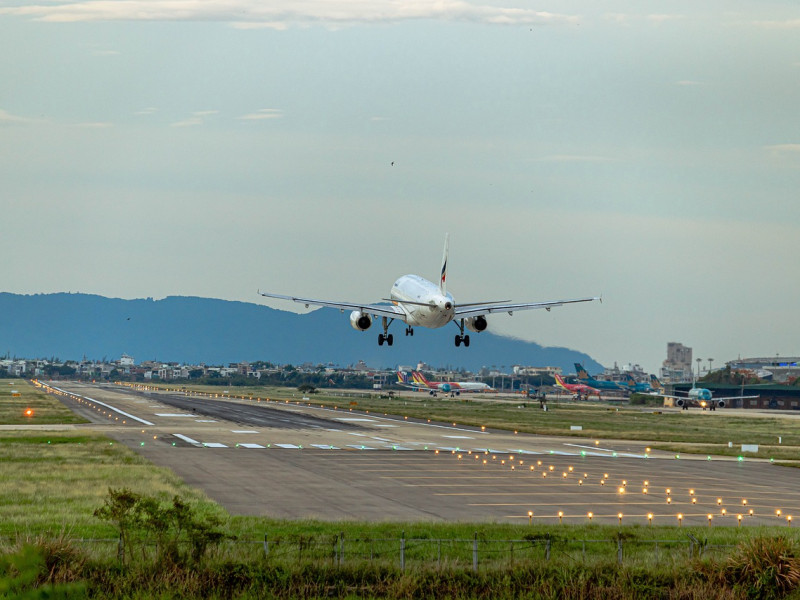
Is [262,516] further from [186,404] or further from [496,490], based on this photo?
[186,404]

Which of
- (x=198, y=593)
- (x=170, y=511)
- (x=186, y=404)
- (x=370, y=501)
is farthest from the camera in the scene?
(x=186, y=404)

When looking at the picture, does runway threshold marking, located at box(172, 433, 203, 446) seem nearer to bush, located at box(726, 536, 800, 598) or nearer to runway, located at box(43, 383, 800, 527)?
runway, located at box(43, 383, 800, 527)

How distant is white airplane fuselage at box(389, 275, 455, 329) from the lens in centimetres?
8819

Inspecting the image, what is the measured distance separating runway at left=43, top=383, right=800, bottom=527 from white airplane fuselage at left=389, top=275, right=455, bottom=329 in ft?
33.4

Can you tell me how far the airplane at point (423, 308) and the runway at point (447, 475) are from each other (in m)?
9.93

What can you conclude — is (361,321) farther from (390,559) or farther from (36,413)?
(390,559)

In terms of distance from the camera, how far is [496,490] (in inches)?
2224

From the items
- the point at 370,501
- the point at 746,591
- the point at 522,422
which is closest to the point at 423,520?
the point at 370,501

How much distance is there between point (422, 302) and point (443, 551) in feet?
177

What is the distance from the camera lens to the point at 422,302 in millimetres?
90500

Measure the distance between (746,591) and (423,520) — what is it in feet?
53.5

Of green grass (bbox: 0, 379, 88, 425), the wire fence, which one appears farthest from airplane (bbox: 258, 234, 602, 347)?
the wire fence

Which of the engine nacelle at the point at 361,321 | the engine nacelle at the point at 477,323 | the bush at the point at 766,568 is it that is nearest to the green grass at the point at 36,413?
the engine nacelle at the point at 361,321

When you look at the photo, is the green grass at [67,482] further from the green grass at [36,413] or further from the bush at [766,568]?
the green grass at [36,413]
